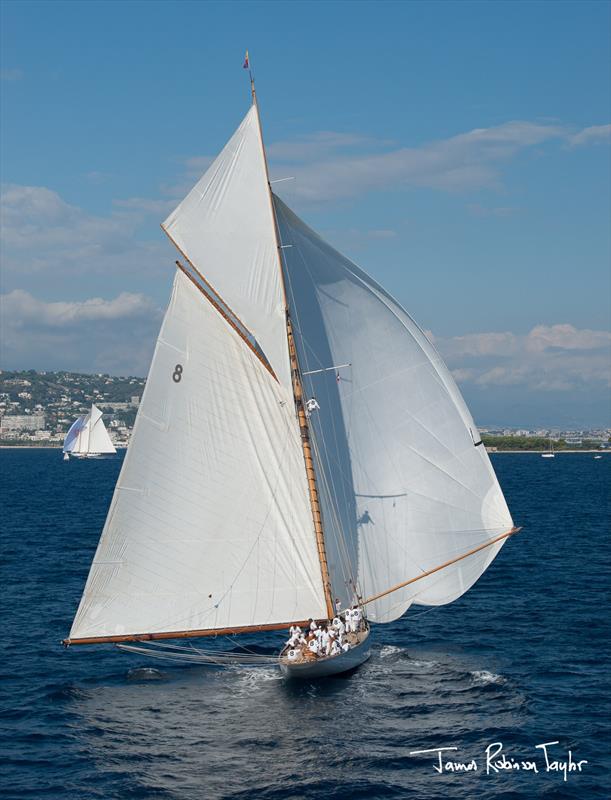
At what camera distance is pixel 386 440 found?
44.8 m

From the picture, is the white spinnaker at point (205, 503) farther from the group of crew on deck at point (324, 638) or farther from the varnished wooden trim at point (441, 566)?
the varnished wooden trim at point (441, 566)

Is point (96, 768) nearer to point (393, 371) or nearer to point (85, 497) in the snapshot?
point (393, 371)

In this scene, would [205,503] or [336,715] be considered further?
[205,503]

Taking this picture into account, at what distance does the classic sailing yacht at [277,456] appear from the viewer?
4200 cm

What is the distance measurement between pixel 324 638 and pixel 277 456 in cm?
796

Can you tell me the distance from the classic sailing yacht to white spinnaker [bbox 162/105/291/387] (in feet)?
0.20

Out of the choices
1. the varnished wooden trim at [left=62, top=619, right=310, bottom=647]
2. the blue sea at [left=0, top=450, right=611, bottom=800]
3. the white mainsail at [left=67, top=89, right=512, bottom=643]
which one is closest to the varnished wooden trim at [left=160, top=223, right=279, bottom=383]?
the white mainsail at [left=67, top=89, right=512, bottom=643]

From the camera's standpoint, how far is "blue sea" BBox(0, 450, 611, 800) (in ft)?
107

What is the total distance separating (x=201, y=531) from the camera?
42.3m

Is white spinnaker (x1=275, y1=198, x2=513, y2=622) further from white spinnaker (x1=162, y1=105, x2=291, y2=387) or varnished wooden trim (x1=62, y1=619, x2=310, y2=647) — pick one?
varnished wooden trim (x1=62, y1=619, x2=310, y2=647)

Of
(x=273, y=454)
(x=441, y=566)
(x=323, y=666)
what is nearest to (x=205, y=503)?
A: (x=273, y=454)

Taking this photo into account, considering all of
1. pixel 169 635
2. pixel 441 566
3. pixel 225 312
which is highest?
pixel 225 312

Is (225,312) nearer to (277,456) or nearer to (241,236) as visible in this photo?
(241,236)

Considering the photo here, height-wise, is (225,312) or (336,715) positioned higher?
(225,312)
